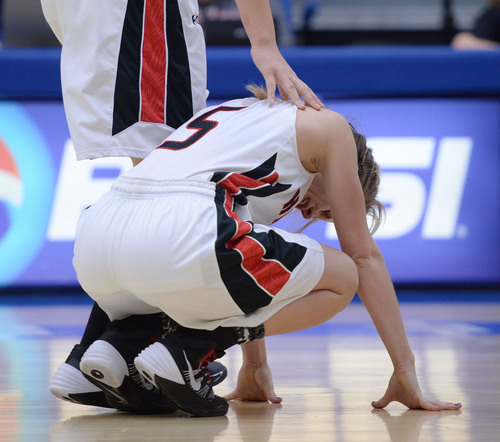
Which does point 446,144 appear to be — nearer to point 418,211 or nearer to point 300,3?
point 418,211

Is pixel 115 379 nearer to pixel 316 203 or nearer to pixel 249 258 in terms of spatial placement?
pixel 249 258

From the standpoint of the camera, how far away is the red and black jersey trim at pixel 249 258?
1.47 meters

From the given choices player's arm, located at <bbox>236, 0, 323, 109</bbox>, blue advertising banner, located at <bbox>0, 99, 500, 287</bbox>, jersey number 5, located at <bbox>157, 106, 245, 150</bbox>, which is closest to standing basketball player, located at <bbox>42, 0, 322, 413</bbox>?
player's arm, located at <bbox>236, 0, 323, 109</bbox>

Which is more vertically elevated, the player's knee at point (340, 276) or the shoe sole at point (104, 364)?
the player's knee at point (340, 276)

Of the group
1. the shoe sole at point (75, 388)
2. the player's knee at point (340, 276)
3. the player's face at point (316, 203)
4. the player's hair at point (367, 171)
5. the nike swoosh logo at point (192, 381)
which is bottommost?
the shoe sole at point (75, 388)

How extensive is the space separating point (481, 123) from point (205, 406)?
2730mm

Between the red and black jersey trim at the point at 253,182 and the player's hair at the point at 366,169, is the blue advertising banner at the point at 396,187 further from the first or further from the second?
the red and black jersey trim at the point at 253,182

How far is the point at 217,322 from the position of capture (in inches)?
59.9

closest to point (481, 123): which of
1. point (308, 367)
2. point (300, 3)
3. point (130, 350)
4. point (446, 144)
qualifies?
point (446, 144)

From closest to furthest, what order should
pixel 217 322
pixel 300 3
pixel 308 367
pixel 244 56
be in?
pixel 217 322 < pixel 308 367 < pixel 244 56 < pixel 300 3

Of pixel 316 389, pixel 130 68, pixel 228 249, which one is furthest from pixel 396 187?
pixel 228 249

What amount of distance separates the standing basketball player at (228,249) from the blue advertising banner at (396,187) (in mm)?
2104

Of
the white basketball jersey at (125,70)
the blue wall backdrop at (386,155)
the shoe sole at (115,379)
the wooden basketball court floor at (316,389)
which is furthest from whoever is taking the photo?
the blue wall backdrop at (386,155)

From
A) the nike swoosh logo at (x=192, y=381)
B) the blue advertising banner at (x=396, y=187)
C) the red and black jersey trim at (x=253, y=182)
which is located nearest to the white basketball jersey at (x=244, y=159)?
the red and black jersey trim at (x=253, y=182)
